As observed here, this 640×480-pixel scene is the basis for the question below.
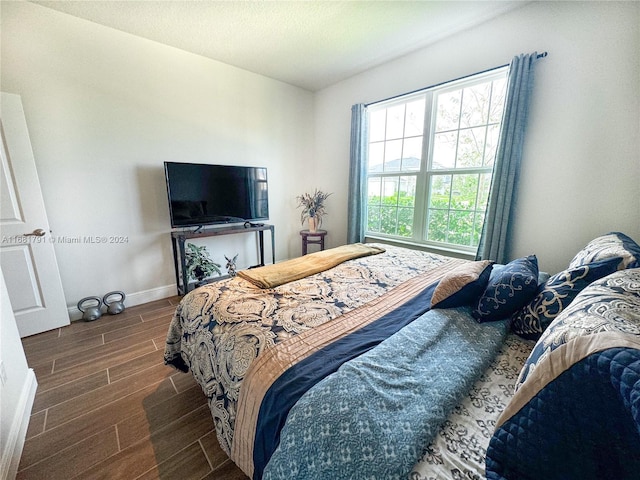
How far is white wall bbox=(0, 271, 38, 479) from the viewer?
115cm

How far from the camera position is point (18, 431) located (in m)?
1.28

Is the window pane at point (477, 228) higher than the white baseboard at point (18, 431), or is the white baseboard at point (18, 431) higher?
the window pane at point (477, 228)

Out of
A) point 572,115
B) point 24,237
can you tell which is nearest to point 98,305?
point 24,237

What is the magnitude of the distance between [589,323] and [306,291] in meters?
1.14

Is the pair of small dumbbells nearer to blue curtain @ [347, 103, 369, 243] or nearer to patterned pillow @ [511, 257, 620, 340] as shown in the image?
blue curtain @ [347, 103, 369, 243]

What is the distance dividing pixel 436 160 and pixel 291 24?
1.98 metres

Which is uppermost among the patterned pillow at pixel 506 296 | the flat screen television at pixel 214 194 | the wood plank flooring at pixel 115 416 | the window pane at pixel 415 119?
the window pane at pixel 415 119

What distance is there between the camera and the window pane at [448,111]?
8.95 feet

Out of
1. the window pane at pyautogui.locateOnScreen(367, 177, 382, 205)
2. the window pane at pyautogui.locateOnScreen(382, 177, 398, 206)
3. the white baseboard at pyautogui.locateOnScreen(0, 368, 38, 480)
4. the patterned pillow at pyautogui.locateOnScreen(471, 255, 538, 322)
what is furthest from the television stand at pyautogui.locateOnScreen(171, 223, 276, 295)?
the patterned pillow at pyautogui.locateOnScreen(471, 255, 538, 322)

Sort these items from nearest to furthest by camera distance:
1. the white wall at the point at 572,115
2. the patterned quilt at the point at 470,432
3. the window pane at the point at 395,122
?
the patterned quilt at the point at 470,432 → the white wall at the point at 572,115 → the window pane at the point at 395,122

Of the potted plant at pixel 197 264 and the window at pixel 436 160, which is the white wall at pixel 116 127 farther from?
the window at pixel 436 160

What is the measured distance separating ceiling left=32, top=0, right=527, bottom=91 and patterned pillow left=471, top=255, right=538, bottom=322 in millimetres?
2308

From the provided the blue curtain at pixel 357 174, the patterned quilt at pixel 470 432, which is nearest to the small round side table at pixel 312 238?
the blue curtain at pixel 357 174

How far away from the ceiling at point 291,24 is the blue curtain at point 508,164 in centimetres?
61
